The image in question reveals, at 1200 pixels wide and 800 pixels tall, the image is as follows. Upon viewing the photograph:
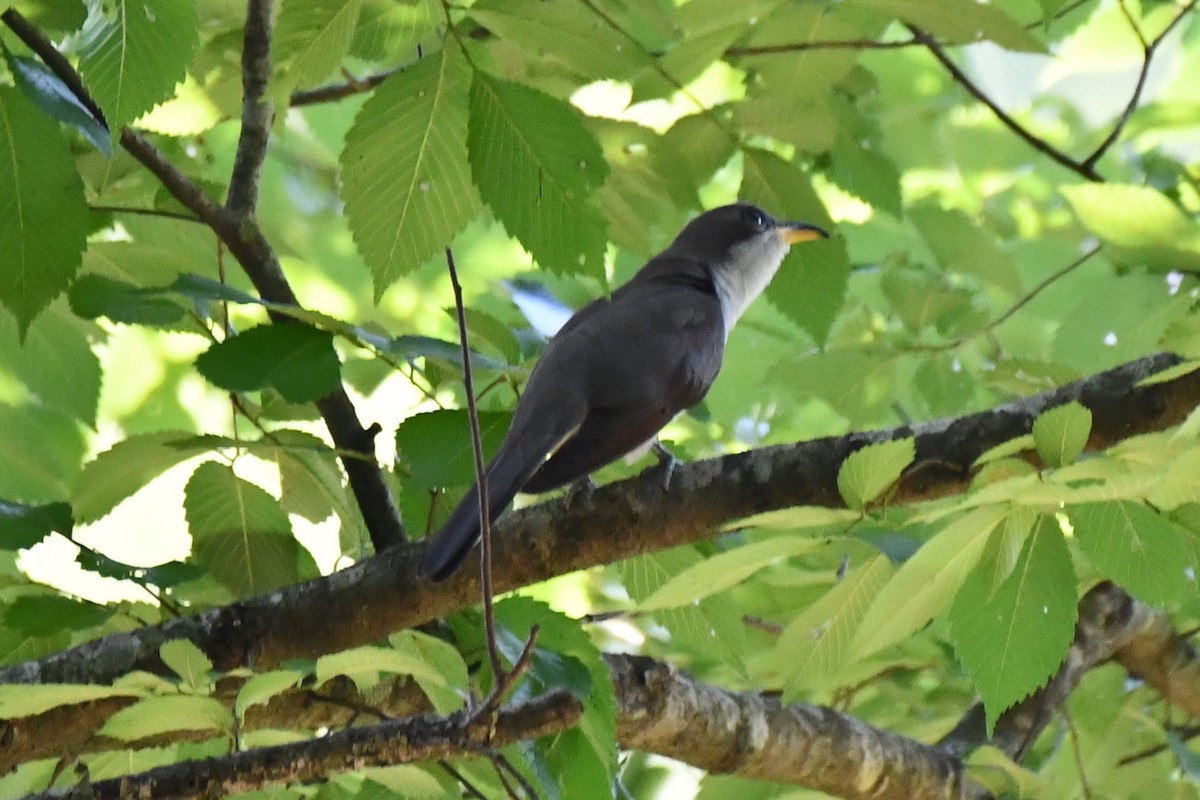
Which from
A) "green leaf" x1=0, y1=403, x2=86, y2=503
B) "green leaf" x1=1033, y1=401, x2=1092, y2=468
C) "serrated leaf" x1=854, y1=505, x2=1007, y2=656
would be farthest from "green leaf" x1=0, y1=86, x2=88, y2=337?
"green leaf" x1=1033, y1=401, x2=1092, y2=468

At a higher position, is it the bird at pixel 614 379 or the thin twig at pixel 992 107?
the thin twig at pixel 992 107

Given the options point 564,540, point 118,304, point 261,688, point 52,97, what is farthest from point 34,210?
point 564,540

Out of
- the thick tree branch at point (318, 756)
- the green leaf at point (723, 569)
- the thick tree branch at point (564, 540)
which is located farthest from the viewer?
the thick tree branch at point (564, 540)

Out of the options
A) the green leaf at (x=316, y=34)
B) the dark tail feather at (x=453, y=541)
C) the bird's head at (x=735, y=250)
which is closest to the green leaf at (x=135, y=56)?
the green leaf at (x=316, y=34)

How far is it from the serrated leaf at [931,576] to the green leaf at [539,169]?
0.65 metres

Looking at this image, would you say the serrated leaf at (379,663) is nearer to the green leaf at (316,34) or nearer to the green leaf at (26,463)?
the green leaf at (316,34)

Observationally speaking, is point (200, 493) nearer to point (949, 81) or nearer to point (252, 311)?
→ point (252, 311)

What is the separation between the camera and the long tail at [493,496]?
2270mm

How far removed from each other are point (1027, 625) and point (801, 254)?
1.40 metres

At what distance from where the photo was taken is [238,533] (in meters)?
2.71

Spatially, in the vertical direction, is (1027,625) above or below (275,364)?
below

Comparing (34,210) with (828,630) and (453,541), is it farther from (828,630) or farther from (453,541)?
(828,630)

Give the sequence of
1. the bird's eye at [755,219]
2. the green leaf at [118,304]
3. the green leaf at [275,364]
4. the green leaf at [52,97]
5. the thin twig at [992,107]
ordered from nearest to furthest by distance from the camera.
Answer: the green leaf at [52,97]
the green leaf at [275,364]
the green leaf at [118,304]
the thin twig at [992,107]
the bird's eye at [755,219]

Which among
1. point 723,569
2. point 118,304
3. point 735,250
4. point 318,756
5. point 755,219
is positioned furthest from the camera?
point 735,250
